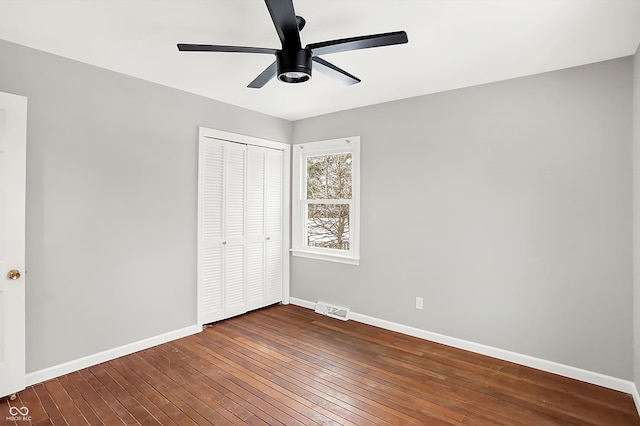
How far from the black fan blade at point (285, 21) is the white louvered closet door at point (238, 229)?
6.93 feet

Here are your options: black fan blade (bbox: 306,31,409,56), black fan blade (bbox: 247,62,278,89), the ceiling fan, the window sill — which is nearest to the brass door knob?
the ceiling fan

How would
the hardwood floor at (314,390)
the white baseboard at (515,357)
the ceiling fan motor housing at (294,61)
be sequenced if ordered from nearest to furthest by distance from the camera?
the ceiling fan motor housing at (294,61), the hardwood floor at (314,390), the white baseboard at (515,357)

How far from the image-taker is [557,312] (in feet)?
9.42

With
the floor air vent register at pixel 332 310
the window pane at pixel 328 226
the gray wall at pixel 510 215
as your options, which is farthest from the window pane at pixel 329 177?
the floor air vent register at pixel 332 310

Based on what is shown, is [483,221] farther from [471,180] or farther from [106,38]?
[106,38]

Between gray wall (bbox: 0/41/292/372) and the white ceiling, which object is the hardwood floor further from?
the white ceiling

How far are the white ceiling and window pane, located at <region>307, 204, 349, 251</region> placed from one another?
171 cm

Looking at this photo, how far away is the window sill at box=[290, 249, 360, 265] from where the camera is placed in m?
4.15

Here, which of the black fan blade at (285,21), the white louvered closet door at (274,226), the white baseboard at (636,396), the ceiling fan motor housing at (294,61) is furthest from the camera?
the white louvered closet door at (274,226)

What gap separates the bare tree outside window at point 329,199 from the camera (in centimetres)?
434

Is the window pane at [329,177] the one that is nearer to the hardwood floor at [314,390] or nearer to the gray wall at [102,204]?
the gray wall at [102,204]

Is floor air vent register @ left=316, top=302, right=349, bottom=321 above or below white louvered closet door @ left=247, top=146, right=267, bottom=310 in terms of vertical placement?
below

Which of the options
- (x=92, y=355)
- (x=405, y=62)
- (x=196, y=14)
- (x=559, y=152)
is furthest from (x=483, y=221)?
(x=92, y=355)

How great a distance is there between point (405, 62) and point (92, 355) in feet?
11.9
